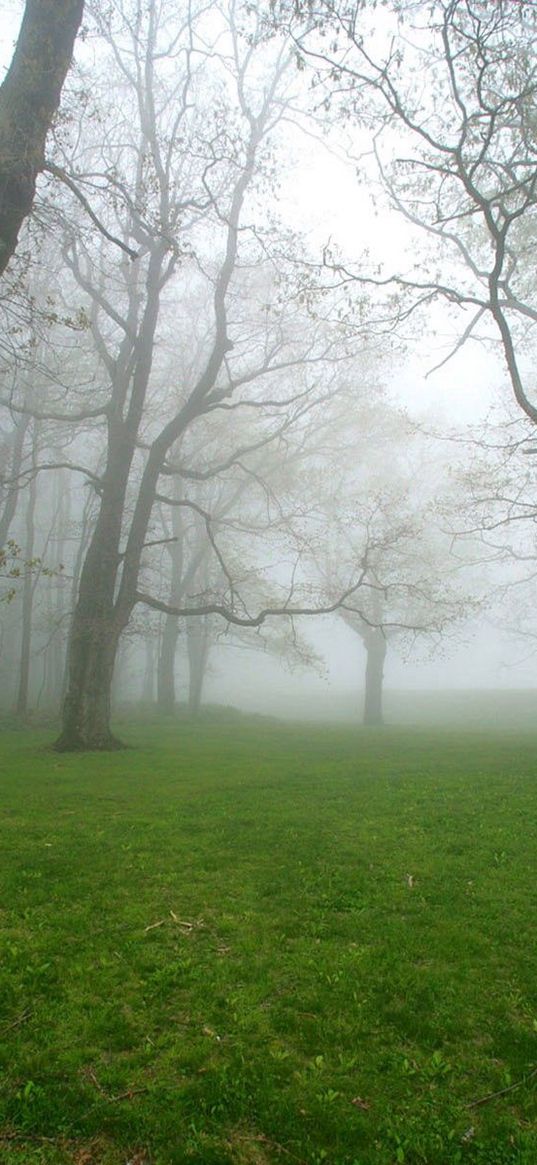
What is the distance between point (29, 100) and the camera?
9594 mm

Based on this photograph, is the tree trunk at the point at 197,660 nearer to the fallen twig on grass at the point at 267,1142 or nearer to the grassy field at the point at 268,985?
the grassy field at the point at 268,985

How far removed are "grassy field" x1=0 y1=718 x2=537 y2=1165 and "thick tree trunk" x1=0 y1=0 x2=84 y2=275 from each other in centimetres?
823

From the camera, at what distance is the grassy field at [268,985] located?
4371 millimetres

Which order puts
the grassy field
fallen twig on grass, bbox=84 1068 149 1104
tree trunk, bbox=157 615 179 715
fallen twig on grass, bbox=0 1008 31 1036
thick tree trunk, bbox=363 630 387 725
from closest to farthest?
the grassy field < fallen twig on grass, bbox=84 1068 149 1104 < fallen twig on grass, bbox=0 1008 31 1036 < tree trunk, bbox=157 615 179 715 < thick tree trunk, bbox=363 630 387 725

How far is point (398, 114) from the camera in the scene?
1353 cm

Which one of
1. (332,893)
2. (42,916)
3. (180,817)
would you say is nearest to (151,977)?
(42,916)

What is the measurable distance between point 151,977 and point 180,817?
5.90 meters

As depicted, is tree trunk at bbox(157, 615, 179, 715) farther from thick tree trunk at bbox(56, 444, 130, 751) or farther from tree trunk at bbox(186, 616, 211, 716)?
thick tree trunk at bbox(56, 444, 130, 751)

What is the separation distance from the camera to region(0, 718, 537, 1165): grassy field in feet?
Result: 14.3

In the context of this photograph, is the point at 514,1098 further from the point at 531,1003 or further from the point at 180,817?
the point at 180,817

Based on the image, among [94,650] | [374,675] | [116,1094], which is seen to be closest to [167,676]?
[374,675]

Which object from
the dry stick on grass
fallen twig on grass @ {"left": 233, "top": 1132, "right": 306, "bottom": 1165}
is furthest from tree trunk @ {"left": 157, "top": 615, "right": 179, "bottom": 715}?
fallen twig on grass @ {"left": 233, "top": 1132, "right": 306, "bottom": 1165}

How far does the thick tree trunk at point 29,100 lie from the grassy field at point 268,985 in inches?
324

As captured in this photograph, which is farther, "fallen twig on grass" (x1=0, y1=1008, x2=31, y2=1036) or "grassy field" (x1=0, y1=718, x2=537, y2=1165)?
"fallen twig on grass" (x1=0, y1=1008, x2=31, y2=1036)
